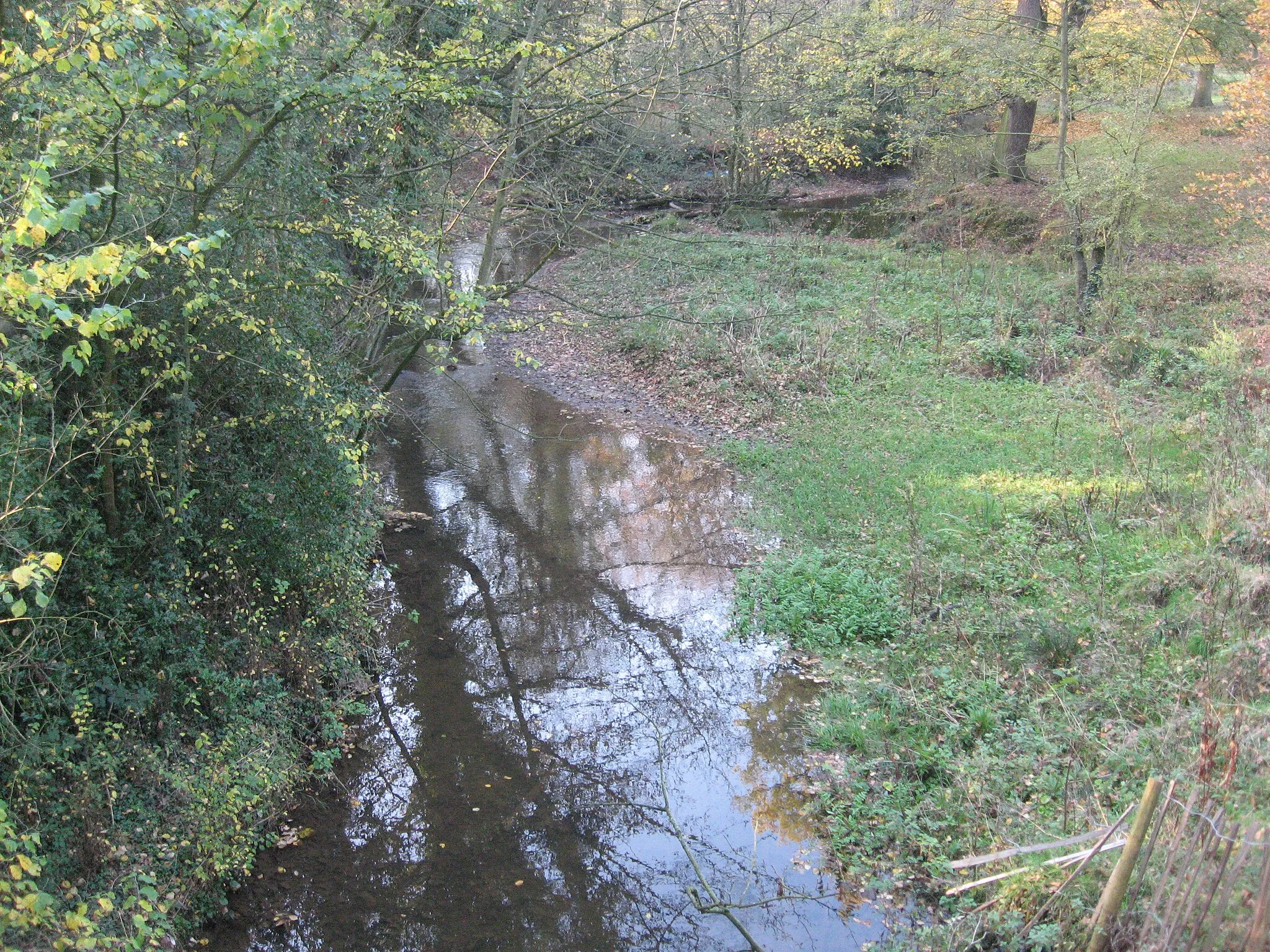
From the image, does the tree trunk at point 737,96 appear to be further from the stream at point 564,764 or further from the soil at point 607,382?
the stream at point 564,764

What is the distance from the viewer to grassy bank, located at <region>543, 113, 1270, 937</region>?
582 cm

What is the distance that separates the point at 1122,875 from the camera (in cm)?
388

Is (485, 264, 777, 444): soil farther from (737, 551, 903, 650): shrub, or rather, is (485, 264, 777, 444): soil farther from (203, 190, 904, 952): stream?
(737, 551, 903, 650): shrub

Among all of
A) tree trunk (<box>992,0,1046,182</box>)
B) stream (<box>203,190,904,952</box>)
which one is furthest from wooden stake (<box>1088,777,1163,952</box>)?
tree trunk (<box>992,0,1046,182</box>)

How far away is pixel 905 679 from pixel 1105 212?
11.3 metres

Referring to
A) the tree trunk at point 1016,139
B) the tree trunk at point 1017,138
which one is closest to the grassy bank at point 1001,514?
the tree trunk at point 1016,139

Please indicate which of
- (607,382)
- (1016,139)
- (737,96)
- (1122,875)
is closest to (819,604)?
(1122,875)

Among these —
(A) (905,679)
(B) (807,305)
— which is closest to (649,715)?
(A) (905,679)

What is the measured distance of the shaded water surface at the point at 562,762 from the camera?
571 centimetres

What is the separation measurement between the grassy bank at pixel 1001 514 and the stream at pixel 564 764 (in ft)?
2.07

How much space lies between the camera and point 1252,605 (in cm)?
639

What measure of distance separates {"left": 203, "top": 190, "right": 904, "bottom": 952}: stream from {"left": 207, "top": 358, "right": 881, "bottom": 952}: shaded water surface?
0.02 m

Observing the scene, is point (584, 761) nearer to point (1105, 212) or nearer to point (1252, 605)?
point (1252, 605)

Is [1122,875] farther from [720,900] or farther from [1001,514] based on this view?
[1001,514]
